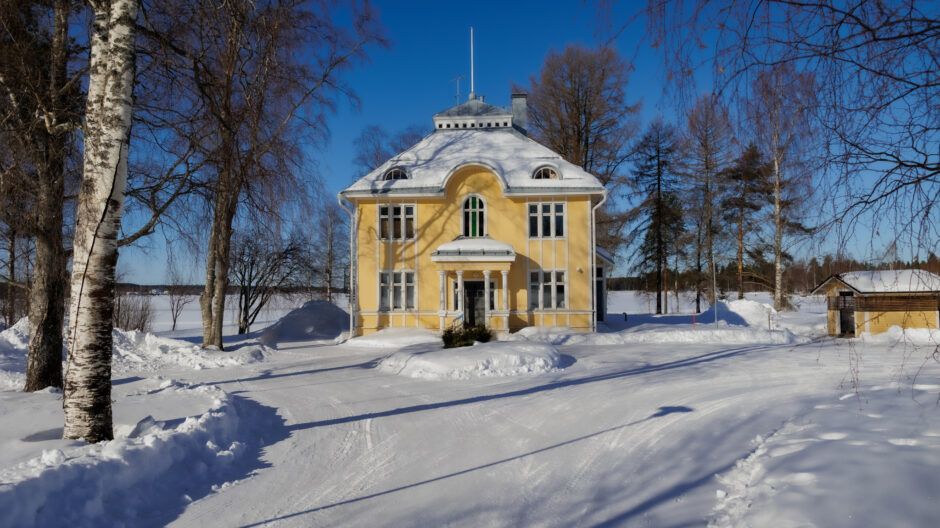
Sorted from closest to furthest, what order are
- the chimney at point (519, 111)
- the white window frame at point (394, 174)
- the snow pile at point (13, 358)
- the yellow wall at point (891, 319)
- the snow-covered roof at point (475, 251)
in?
the snow pile at point (13, 358), the yellow wall at point (891, 319), the snow-covered roof at point (475, 251), the white window frame at point (394, 174), the chimney at point (519, 111)

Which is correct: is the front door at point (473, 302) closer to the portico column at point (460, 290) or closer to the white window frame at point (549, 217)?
the portico column at point (460, 290)

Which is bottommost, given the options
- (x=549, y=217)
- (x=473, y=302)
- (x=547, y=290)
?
(x=473, y=302)

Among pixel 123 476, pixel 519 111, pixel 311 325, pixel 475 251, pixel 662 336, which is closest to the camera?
pixel 123 476

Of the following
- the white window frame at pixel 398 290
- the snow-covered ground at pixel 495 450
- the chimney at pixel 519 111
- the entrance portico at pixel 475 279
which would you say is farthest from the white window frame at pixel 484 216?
the snow-covered ground at pixel 495 450

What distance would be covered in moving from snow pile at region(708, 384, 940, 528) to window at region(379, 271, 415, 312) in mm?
15841

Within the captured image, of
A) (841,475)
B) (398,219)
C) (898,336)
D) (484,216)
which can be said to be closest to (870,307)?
(898,336)

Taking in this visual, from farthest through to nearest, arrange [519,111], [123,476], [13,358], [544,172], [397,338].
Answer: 1. [519,111]
2. [544,172]
3. [397,338]
4. [13,358]
5. [123,476]

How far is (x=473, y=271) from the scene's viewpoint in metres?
20.4

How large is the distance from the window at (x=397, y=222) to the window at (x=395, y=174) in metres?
1.29

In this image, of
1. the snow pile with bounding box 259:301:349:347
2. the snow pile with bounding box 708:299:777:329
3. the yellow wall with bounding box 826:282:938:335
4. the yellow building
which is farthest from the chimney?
the yellow wall with bounding box 826:282:938:335

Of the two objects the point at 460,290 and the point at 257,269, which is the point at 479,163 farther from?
the point at 257,269

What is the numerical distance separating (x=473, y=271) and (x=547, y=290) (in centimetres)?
313

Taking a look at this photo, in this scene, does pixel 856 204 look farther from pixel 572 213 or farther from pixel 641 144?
pixel 641 144

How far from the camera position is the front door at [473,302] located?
2108 cm
